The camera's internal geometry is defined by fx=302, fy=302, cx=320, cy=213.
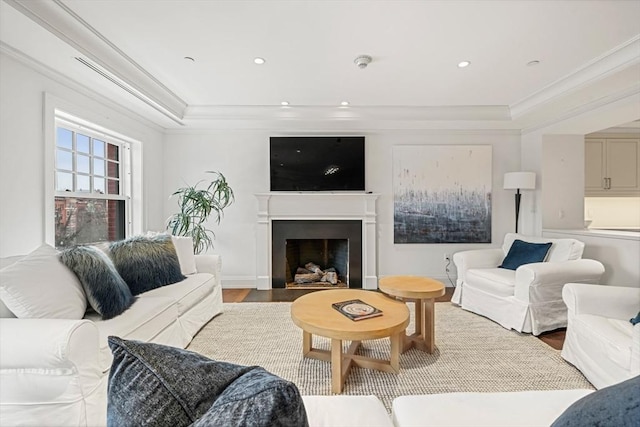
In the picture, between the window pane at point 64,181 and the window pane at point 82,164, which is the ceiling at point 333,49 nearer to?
the window pane at point 82,164

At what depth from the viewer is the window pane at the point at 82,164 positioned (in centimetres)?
299

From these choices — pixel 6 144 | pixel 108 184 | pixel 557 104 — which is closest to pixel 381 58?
pixel 557 104

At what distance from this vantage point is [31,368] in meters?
1.30

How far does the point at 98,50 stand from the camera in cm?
232

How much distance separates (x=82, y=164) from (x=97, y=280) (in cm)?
181

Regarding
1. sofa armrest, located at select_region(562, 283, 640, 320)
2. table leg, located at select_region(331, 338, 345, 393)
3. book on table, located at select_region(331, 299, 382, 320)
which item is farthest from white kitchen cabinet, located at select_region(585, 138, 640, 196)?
table leg, located at select_region(331, 338, 345, 393)

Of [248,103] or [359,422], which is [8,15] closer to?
[248,103]

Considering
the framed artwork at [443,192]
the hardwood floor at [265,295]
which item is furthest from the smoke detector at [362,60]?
the hardwood floor at [265,295]

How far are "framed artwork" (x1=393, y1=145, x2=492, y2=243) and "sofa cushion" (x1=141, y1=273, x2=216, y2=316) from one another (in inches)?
104

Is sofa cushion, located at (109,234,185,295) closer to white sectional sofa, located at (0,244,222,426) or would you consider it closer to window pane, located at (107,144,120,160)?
white sectional sofa, located at (0,244,222,426)

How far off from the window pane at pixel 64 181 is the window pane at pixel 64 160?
7 centimetres

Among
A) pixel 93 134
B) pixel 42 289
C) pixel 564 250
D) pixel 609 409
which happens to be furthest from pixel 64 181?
pixel 564 250

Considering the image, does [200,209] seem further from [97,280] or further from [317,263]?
[97,280]

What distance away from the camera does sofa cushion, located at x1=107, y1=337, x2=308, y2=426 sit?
0.47m
